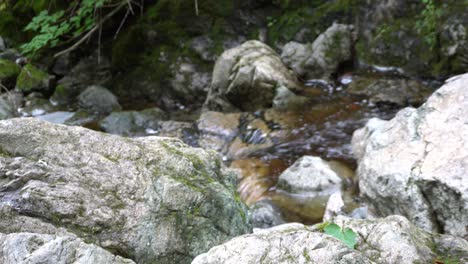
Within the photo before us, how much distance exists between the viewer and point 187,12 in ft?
32.9

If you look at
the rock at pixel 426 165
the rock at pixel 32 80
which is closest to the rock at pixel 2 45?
the rock at pixel 32 80

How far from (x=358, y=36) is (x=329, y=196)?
4793 millimetres

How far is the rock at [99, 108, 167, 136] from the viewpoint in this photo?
26.4 feet

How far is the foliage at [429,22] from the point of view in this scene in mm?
7586

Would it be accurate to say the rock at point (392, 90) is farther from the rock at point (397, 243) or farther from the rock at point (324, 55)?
the rock at point (397, 243)

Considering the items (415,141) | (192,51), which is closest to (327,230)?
(415,141)

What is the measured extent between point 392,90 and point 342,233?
19.8 ft

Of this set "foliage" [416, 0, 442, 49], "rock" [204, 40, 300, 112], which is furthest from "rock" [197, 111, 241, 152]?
"foliage" [416, 0, 442, 49]

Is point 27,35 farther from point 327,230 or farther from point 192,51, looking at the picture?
point 327,230

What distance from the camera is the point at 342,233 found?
1893mm

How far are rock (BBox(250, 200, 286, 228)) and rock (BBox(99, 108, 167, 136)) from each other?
363cm

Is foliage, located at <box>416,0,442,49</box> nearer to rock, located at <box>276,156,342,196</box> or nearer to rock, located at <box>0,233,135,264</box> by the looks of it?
rock, located at <box>276,156,342,196</box>

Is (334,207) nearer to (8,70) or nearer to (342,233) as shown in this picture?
(342,233)

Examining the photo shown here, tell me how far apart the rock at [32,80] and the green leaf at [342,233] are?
10051mm
